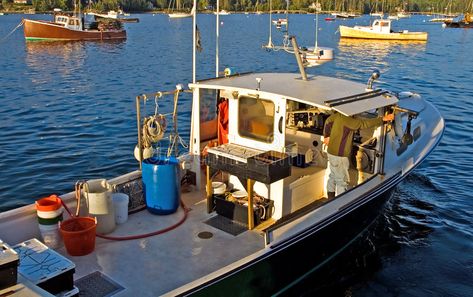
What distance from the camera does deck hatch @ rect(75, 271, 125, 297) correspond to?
5812 millimetres

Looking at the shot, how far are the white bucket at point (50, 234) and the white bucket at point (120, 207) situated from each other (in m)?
0.95

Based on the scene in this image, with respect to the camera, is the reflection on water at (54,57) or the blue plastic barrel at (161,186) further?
the reflection on water at (54,57)

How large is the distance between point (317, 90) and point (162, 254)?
3.59 meters

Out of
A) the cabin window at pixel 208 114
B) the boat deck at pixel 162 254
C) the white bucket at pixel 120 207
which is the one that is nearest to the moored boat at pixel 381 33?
the cabin window at pixel 208 114

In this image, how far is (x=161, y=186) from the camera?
7.80 meters

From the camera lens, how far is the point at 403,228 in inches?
430

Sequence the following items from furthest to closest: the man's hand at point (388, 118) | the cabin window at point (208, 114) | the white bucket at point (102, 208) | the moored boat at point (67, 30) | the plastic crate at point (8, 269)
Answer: the moored boat at point (67, 30) < the cabin window at point (208, 114) < the man's hand at point (388, 118) < the white bucket at point (102, 208) < the plastic crate at point (8, 269)

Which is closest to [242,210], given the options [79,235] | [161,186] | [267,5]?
[161,186]

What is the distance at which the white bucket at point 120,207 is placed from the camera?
24.7 feet

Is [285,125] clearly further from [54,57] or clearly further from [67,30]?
[67,30]

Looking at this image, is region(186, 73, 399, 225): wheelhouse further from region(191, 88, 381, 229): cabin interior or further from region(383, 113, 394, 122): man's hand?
region(383, 113, 394, 122): man's hand

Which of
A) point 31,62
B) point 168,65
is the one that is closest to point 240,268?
point 168,65

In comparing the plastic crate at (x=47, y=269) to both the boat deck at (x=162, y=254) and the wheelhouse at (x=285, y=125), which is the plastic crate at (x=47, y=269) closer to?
the boat deck at (x=162, y=254)

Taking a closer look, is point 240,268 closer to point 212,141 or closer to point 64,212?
point 64,212
